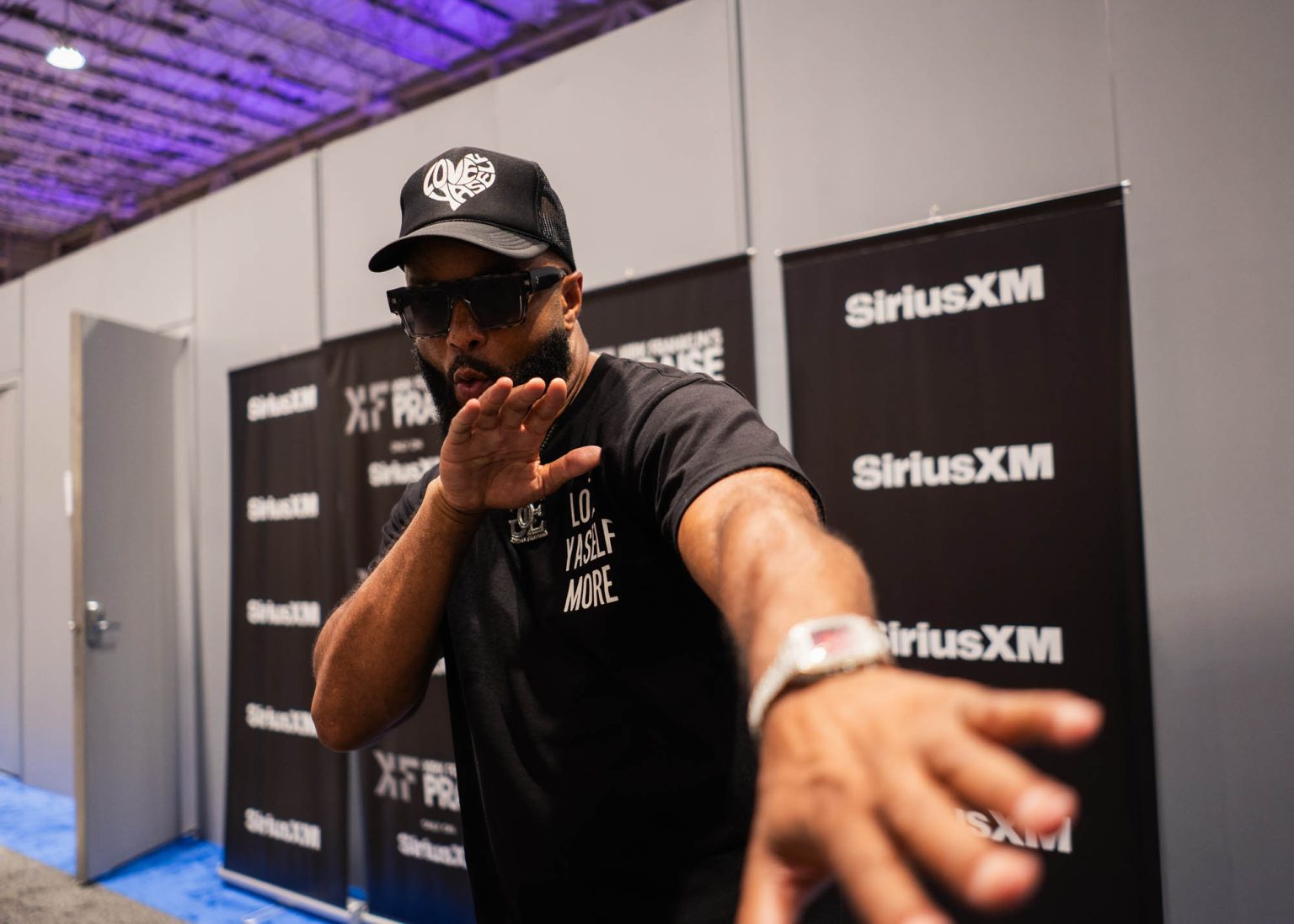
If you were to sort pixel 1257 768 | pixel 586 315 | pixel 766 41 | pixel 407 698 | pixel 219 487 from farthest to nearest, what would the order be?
1. pixel 219 487
2. pixel 586 315
3. pixel 766 41
4. pixel 1257 768
5. pixel 407 698

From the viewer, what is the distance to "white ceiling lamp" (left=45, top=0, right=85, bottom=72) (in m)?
4.57

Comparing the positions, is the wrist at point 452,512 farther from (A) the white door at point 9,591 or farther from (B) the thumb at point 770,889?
(A) the white door at point 9,591

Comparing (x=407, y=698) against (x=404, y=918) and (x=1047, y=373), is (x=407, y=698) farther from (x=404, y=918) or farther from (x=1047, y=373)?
(x=404, y=918)

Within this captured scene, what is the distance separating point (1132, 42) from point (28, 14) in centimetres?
533

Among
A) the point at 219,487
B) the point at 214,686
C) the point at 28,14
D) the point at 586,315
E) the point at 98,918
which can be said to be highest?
the point at 28,14

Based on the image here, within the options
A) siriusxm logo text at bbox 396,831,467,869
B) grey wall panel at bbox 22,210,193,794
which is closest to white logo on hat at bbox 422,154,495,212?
siriusxm logo text at bbox 396,831,467,869

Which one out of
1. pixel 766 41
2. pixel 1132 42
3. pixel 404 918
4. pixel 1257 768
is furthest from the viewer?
pixel 404 918

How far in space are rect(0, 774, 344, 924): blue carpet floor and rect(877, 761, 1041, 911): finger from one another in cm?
381

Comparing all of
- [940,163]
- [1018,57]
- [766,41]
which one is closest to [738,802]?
[940,163]

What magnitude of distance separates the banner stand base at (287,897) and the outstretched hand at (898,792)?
357cm

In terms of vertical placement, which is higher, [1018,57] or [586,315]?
[1018,57]

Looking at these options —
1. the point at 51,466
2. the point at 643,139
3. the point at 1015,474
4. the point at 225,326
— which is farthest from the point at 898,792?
the point at 51,466

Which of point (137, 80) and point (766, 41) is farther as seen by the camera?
point (137, 80)

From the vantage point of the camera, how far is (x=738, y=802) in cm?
99
